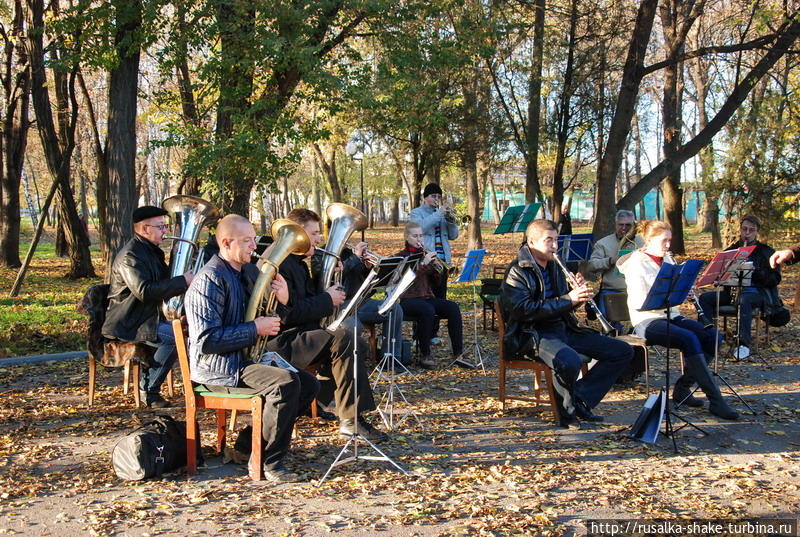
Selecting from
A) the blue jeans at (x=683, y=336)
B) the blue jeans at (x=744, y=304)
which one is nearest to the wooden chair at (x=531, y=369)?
the blue jeans at (x=683, y=336)

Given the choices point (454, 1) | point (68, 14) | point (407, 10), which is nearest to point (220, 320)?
point (68, 14)

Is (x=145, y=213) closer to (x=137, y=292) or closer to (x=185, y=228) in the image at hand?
(x=185, y=228)

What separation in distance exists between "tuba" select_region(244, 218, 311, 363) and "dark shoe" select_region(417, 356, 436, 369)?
3.54 metres

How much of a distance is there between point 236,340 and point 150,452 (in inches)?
35.6

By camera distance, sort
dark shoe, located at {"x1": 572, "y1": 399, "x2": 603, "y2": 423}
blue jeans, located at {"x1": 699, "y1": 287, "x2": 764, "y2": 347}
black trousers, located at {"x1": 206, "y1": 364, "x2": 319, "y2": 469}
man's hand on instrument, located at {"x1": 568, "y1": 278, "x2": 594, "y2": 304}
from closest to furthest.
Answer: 1. black trousers, located at {"x1": 206, "y1": 364, "x2": 319, "y2": 469}
2. man's hand on instrument, located at {"x1": 568, "y1": 278, "x2": 594, "y2": 304}
3. dark shoe, located at {"x1": 572, "y1": 399, "x2": 603, "y2": 423}
4. blue jeans, located at {"x1": 699, "y1": 287, "x2": 764, "y2": 347}

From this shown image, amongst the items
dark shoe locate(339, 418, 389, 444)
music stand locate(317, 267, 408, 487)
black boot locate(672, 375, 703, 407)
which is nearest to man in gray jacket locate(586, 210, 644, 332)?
black boot locate(672, 375, 703, 407)

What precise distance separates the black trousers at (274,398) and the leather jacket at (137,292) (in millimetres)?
1660

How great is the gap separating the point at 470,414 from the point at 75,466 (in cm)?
309

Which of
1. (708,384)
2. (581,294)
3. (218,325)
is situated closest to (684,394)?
(708,384)

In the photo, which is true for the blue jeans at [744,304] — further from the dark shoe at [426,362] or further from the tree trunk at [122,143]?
the tree trunk at [122,143]

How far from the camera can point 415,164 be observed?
768 inches

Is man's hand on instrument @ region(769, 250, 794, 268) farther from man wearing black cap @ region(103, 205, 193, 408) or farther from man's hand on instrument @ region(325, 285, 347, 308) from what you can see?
man wearing black cap @ region(103, 205, 193, 408)

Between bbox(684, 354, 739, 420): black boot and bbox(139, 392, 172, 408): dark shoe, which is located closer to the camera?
bbox(684, 354, 739, 420): black boot

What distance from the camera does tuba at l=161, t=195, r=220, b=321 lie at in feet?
21.5
